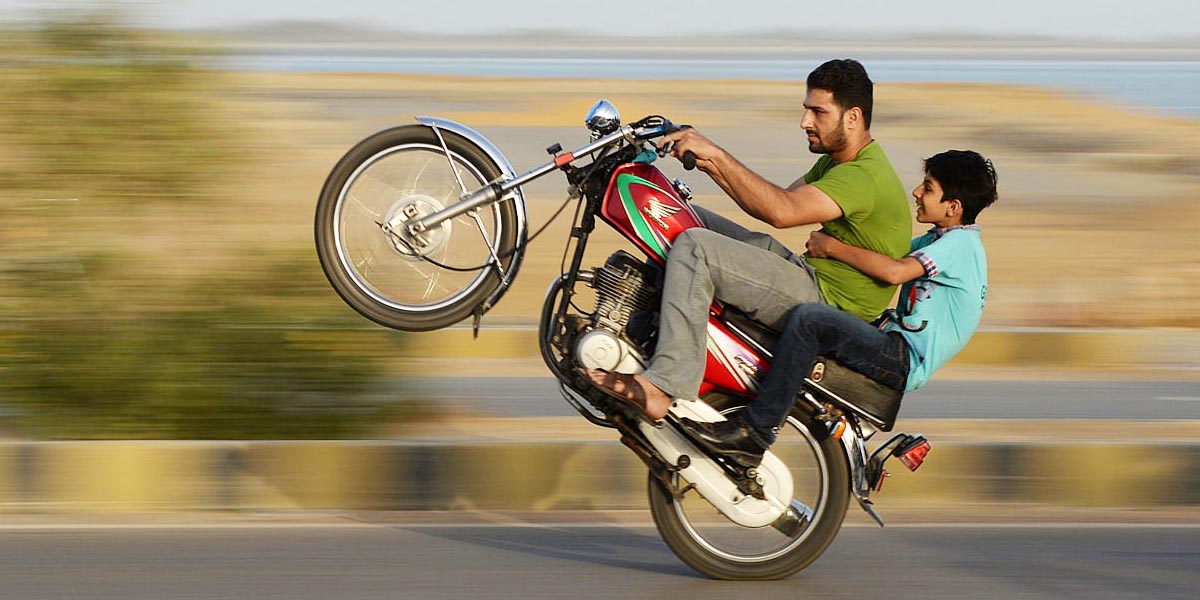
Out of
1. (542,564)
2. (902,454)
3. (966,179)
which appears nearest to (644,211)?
(966,179)

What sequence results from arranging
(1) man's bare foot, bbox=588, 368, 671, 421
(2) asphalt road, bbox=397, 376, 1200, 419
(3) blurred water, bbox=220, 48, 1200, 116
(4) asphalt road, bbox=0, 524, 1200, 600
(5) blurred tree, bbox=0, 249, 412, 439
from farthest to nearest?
(3) blurred water, bbox=220, 48, 1200, 116 < (2) asphalt road, bbox=397, 376, 1200, 419 < (5) blurred tree, bbox=0, 249, 412, 439 < (4) asphalt road, bbox=0, 524, 1200, 600 < (1) man's bare foot, bbox=588, 368, 671, 421

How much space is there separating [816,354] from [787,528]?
0.62 meters

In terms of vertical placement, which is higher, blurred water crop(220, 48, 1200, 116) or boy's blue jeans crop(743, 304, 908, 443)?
blurred water crop(220, 48, 1200, 116)

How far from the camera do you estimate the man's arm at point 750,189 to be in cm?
468

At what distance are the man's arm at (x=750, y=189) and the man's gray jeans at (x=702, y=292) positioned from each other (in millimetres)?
151

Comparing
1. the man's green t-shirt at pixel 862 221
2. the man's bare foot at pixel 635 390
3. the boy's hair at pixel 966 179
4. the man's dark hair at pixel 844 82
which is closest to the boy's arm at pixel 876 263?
the man's green t-shirt at pixel 862 221

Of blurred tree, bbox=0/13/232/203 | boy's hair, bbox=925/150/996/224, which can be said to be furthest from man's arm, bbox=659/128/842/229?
blurred tree, bbox=0/13/232/203

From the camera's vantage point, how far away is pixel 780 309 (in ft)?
16.0

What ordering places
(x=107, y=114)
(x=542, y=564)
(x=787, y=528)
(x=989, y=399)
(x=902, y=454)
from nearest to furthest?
(x=902, y=454)
(x=787, y=528)
(x=542, y=564)
(x=107, y=114)
(x=989, y=399)

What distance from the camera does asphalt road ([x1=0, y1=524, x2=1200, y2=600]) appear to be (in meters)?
4.89

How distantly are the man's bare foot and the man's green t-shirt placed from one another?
0.63 m

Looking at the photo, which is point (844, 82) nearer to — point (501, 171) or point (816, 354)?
point (816, 354)

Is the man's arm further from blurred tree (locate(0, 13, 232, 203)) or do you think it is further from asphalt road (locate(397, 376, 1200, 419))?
asphalt road (locate(397, 376, 1200, 419))

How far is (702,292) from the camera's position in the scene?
15.5ft
